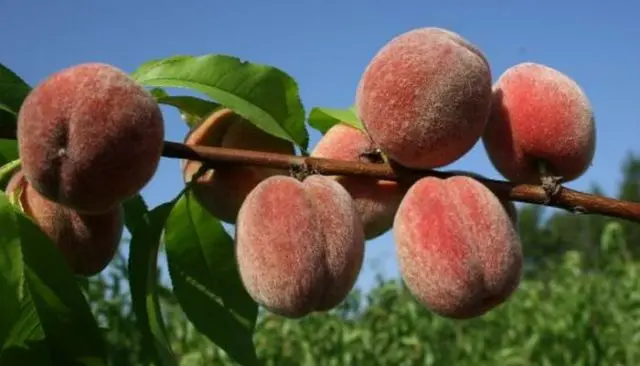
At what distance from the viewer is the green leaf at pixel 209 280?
1.10 m

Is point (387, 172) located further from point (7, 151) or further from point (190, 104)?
point (7, 151)

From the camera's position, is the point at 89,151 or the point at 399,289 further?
the point at 399,289

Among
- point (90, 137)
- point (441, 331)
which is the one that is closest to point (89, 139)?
point (90, 137)

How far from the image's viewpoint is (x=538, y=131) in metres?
1.04

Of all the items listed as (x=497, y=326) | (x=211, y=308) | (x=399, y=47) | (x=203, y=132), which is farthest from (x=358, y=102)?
(x=497, y=326)

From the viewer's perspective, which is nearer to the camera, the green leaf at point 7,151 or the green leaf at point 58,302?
the green leaf at point 58,302

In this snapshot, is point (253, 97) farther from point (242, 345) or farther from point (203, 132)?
point (242, 345)

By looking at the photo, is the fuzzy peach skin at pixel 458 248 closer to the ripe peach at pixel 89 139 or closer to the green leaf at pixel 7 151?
the ripe peach at pixel 89 139

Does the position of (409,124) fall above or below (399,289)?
above

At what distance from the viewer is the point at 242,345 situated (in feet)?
3.63

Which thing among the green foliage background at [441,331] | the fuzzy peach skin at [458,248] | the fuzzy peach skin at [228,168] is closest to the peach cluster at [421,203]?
the fuzzy peach skin at [458,248]

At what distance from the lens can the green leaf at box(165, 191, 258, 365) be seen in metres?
1.10

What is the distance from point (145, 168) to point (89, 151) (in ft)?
0.18

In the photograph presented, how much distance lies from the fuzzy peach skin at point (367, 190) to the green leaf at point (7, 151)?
15.1 inches
